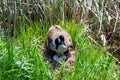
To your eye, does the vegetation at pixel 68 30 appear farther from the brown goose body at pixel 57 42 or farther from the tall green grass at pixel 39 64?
the brown goose body at pixel 57 42

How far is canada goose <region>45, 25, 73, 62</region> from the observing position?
10.7ft

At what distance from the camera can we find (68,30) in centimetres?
369

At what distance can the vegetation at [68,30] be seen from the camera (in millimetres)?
3074

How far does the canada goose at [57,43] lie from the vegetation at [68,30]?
0.35 feet

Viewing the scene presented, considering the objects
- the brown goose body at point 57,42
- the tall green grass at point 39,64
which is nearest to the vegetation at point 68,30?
the tall green grass at point 39,64

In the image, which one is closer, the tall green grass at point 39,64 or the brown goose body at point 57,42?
the tall green grass at point 39,64

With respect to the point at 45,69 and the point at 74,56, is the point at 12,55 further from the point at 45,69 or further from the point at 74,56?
the point at 74,56

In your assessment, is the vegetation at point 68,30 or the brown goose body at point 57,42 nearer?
the vegetation at point 68,30

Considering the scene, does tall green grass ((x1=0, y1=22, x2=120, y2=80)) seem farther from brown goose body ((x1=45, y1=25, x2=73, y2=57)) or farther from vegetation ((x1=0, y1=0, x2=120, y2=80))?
brown goose body ((x1=45, y1=25, x2=73, y2=57))

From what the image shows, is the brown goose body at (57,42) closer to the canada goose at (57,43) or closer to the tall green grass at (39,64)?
the canada goose at (57,43)

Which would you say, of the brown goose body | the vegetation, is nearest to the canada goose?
the brown goose body

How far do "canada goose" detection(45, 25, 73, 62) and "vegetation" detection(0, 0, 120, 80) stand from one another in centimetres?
11

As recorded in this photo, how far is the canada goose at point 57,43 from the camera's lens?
3.27 metres

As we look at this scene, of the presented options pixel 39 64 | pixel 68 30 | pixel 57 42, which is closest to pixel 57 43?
pixel 57 42
